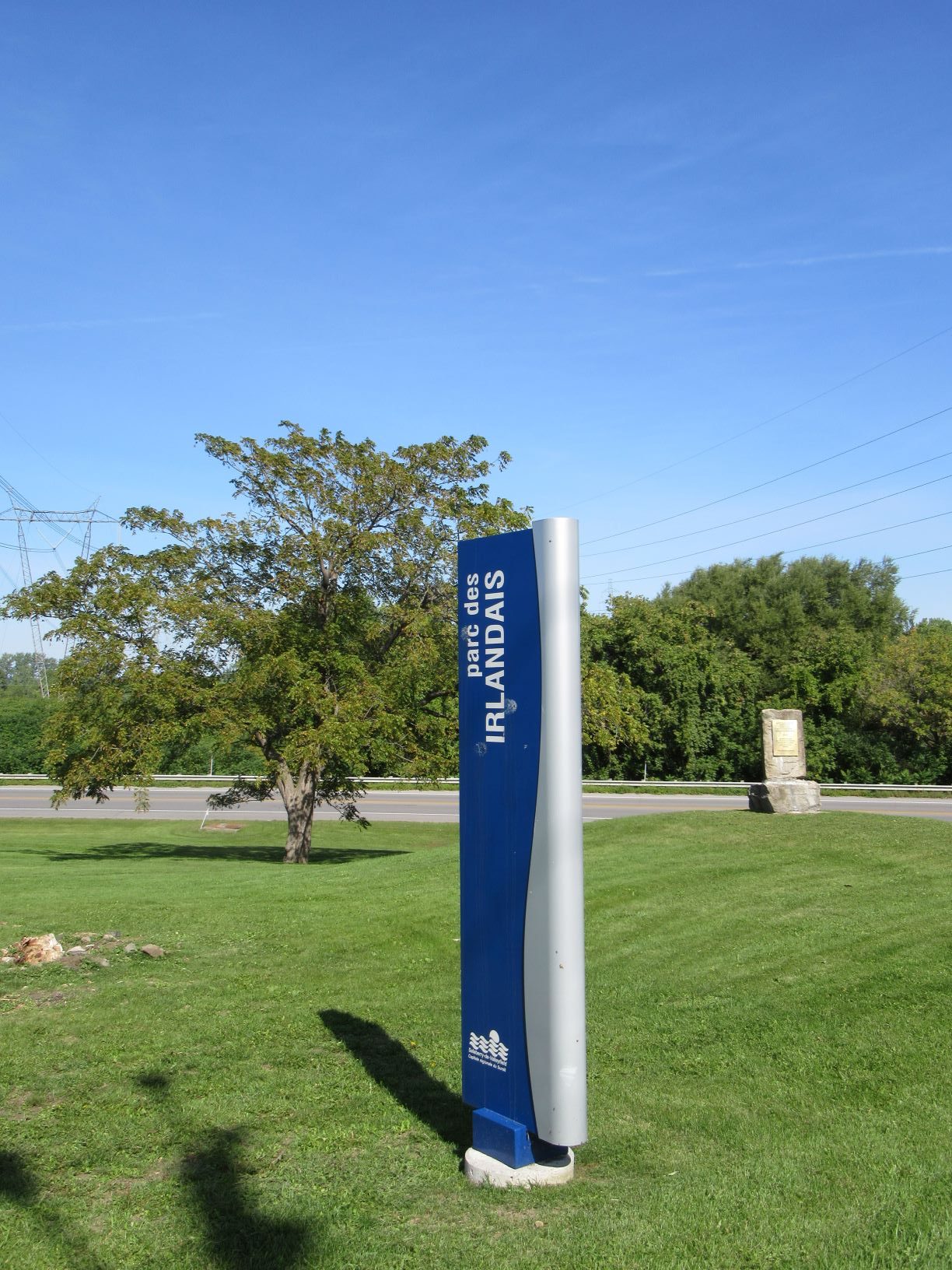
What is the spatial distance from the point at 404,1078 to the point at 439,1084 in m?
0.21

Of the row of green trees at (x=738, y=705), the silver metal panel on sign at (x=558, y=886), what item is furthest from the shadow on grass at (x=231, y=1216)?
the row of green trees at (x=738, y=705)

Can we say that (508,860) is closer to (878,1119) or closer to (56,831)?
(878,1119)

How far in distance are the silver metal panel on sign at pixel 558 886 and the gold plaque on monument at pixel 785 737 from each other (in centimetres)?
1234

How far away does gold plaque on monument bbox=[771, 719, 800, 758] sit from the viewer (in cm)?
1627

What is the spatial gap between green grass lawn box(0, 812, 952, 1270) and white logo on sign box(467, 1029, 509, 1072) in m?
0.48

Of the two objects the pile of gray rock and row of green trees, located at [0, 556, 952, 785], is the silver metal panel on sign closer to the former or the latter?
the pile of gray rock

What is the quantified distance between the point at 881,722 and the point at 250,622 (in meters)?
27.4

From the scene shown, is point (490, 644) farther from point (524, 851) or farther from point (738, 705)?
point (738, 705)

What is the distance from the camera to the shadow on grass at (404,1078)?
17.2ft

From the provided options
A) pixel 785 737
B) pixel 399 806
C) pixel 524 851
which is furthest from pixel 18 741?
pixel 524 851

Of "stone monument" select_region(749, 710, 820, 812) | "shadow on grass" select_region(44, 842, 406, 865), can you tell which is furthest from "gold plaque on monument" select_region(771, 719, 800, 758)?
"shadow on grass" select_region(44, 842, 406, 865)

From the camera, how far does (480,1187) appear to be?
447 cm

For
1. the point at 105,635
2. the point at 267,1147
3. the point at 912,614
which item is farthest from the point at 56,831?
the point at 912,614

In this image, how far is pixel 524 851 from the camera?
4660 mm
